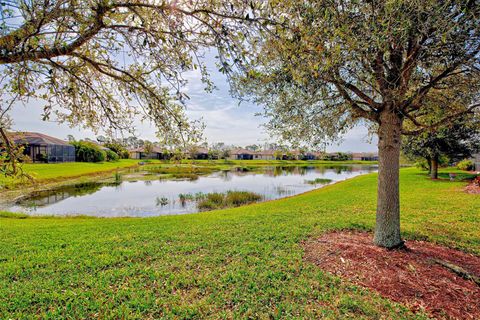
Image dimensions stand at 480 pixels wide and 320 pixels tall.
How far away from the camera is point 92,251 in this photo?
6.04 m

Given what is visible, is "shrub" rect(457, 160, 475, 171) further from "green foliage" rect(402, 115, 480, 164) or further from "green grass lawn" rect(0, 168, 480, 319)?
"green grass lawn" rect(0, 168, 480, 319)

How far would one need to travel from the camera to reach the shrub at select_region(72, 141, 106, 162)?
51812 mm

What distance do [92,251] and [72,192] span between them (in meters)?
19.5

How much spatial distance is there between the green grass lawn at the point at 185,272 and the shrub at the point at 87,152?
4997 centimetres

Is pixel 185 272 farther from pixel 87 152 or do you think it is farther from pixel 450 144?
pixel 87 152

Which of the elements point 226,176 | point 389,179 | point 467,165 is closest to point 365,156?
point 467,165

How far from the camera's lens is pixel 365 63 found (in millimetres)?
4613

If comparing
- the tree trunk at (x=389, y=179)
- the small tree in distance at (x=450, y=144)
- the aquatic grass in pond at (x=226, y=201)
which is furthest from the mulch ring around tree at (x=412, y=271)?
the small tree in distance at (x=450, y=144)

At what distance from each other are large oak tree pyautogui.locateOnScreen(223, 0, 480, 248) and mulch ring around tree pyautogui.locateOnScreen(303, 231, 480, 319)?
0.66 metres

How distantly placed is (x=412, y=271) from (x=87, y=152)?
6151 cm

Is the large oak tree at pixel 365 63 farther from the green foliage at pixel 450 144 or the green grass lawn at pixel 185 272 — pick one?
the green foliage at pixel 450 144

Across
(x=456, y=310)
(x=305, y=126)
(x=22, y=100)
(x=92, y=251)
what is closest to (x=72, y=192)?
(x=92, y=251)

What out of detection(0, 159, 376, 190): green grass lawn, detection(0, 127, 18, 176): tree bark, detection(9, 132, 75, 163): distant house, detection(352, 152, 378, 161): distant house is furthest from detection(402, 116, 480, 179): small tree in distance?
detection(352, 152, 378, 161): distant house

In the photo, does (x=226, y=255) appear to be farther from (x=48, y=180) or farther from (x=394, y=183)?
(x=48, y=180)
